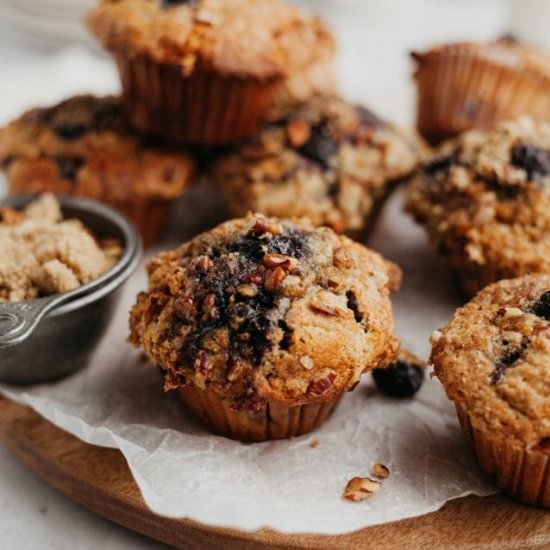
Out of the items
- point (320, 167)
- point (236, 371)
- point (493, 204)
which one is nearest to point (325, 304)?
point (236, 371)

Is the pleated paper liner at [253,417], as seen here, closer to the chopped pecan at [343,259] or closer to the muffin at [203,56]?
the chopped pecan at [343,259]

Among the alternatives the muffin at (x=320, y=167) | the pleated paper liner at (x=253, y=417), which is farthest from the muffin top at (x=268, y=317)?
the muffin at (x=320, y=167)

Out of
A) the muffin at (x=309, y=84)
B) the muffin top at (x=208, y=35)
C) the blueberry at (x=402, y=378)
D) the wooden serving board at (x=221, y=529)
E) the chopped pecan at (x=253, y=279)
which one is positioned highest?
the muffin top at (x=208, y=35)

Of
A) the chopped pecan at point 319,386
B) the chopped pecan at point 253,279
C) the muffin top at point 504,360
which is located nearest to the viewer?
the muffin top at point 504,360

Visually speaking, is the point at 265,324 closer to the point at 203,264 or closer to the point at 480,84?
the point at 203,264

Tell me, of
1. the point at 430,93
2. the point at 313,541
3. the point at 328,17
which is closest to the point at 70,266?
the point at 313,541

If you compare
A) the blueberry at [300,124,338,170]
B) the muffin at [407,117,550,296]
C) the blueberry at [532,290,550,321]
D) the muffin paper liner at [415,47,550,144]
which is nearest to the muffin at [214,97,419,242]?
the blueberry at [300,124,338,170]

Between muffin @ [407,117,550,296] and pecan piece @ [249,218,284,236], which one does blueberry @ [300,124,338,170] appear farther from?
pecan piece @ [249,218,284,236]
